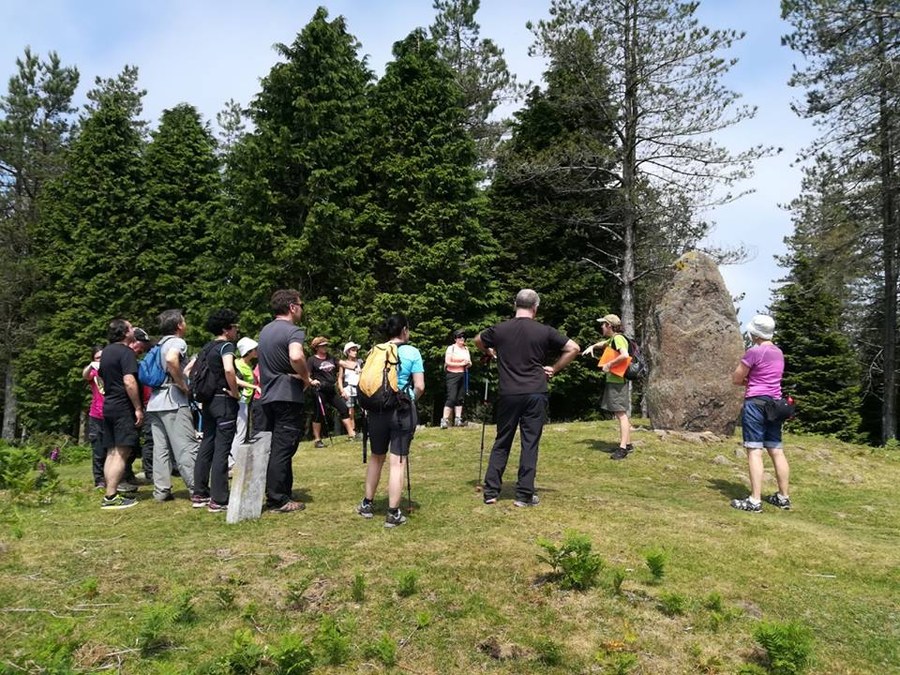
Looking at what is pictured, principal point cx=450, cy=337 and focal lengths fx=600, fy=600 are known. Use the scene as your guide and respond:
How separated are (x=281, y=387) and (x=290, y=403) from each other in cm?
19

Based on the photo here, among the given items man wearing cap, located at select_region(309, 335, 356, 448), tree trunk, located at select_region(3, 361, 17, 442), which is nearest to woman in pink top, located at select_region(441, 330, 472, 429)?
man wearing cap, located at select_region(309, 335, 356, 448)

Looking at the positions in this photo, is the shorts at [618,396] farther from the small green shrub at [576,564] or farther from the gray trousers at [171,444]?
the gray trousers at [171,444]

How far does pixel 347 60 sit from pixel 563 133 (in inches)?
327

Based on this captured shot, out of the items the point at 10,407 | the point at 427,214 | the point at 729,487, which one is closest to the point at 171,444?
the point at 729,487

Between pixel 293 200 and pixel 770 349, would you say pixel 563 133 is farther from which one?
pixel 770 349

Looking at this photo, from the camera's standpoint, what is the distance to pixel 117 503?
6918mm

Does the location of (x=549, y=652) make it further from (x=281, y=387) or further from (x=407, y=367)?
(x=281, y=387)

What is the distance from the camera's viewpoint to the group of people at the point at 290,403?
5.87 m

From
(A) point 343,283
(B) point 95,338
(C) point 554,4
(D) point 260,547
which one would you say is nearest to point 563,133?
(C) point 554,4

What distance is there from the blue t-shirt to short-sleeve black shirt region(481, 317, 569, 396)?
99cm

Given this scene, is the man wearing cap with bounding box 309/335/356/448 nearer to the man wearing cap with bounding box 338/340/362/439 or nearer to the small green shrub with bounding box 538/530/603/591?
the man wearing cap with bounding box 338/340/362/439

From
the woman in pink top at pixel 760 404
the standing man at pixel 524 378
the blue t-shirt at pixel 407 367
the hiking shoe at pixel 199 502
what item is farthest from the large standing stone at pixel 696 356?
the hiking shoe at pixel 199 502

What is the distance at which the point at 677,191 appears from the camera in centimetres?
1981

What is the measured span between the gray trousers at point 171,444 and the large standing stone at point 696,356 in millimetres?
8230
